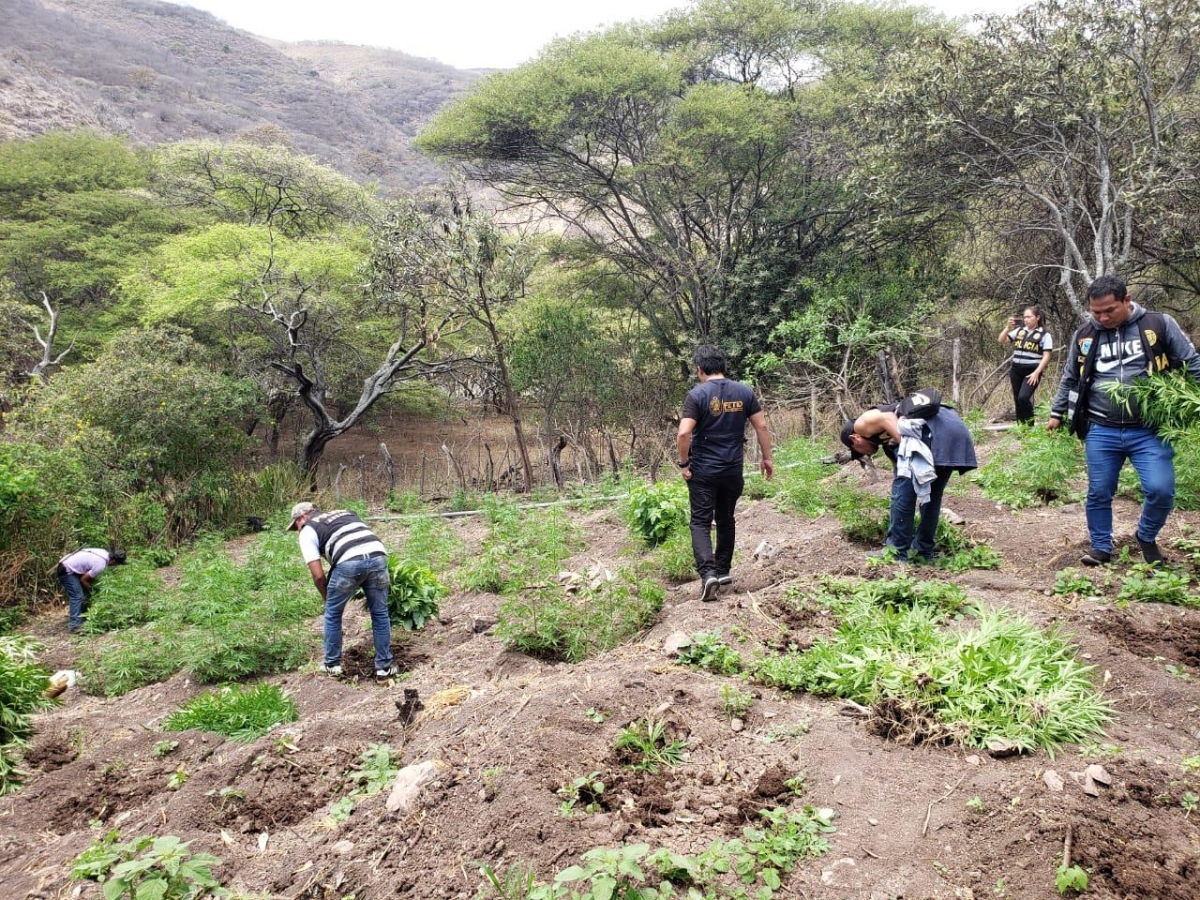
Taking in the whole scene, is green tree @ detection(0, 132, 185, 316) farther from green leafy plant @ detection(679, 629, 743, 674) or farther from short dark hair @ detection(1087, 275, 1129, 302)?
short dark hair @ detection(1087, 275, 1129, 302)

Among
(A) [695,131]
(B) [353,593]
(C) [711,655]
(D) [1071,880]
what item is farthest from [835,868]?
(A) [695,131]

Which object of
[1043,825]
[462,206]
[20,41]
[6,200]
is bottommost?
[1043,825]

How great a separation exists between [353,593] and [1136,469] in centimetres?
531

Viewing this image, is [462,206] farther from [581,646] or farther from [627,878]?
[627,878]

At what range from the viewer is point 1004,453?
735 cm

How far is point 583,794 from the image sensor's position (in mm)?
2736

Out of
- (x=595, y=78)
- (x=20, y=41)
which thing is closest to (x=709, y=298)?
(x=595, y=78)

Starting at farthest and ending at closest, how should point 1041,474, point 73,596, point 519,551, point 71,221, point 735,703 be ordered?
point 71,221 → point 73,596 → point 519,551 → point 1041,474 → point 735,703

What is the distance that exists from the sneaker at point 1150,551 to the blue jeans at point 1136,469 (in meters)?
0.03

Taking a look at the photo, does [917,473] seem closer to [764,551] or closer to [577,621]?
[764,551]

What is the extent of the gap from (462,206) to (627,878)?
47.0 feet

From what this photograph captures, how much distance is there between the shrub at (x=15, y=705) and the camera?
4242 mm

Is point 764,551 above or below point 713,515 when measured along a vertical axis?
below

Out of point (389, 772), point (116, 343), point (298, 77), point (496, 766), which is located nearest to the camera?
point (496, 766)
